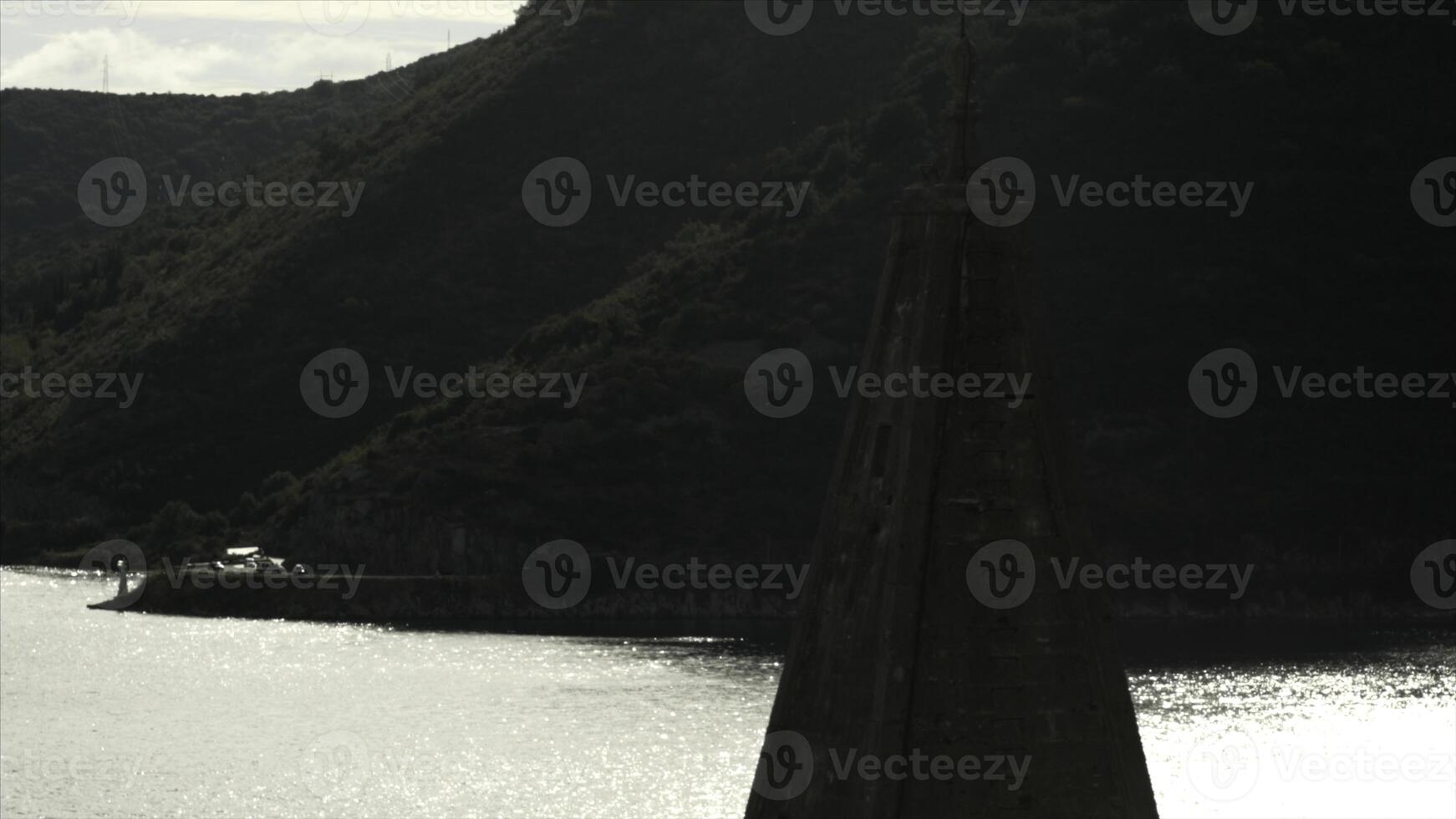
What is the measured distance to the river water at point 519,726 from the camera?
68500 millimetres

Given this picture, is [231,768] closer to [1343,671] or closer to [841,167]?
[1343,671]

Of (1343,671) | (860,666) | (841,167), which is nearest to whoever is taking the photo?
(860,666)

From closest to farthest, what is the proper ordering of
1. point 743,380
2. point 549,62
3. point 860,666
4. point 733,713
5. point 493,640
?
point 860,666, point 733,713, point 493,640, point 743,380, point 549,62

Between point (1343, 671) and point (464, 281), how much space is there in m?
86.5

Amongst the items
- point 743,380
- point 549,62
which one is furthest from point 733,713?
point 549,62

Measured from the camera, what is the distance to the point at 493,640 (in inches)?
4262
